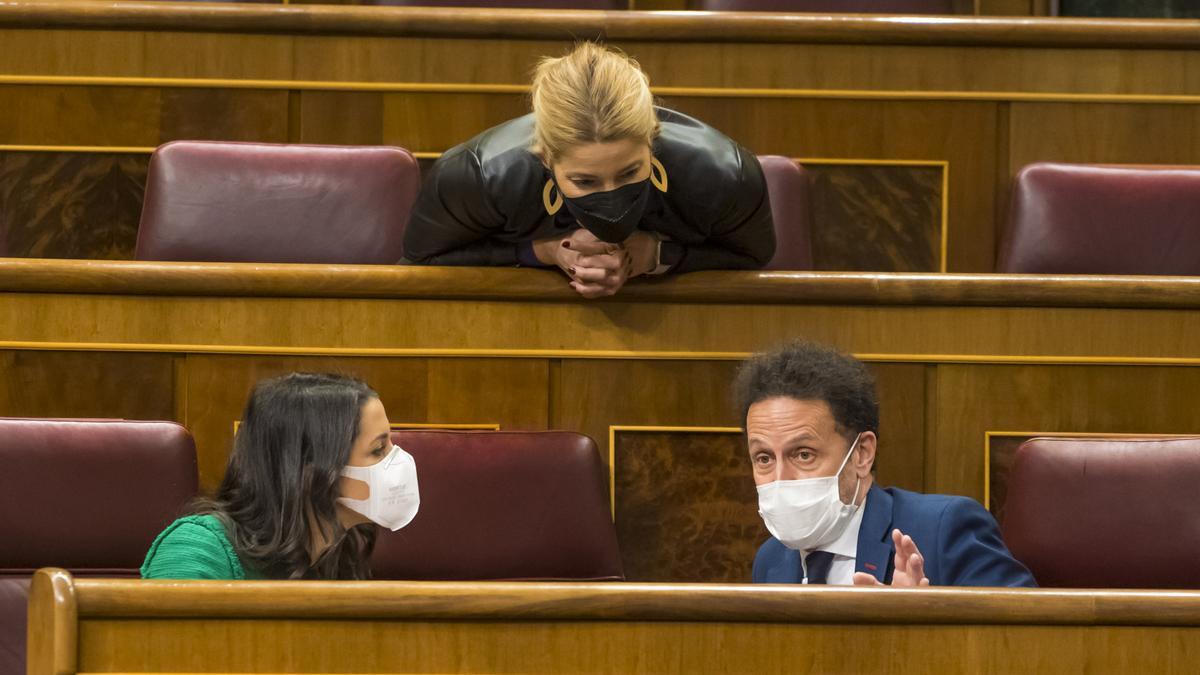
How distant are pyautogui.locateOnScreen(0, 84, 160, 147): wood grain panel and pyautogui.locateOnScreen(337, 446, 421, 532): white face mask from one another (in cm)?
39

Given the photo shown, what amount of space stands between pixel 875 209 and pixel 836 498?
35cm

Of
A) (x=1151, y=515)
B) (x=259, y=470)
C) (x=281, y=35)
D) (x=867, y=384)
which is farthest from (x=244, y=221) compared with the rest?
(x=1151, y=515)

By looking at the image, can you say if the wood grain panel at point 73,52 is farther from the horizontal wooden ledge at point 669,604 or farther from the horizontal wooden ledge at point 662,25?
the horizontal wooden ledge at point 669,604

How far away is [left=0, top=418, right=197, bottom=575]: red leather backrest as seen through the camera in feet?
1.88

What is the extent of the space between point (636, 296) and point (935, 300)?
13cm

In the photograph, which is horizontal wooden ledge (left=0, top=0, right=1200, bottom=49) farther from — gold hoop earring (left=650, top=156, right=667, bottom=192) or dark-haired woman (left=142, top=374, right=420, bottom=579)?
dark-haired woman (left=142, top=374, right=420, bottom=579)

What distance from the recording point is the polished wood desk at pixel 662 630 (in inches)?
15.7

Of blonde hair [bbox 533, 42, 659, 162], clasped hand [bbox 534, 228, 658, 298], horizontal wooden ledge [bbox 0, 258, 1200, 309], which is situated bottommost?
horizontal wooden ledge [bbox 0, 258, 1200, 309]

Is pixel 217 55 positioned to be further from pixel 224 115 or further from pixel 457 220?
pixel 457 220

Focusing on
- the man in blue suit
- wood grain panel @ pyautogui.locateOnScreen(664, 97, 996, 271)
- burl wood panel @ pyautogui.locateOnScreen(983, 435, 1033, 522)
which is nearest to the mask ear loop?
the man in blue suit

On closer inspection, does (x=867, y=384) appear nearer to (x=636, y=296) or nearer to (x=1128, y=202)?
(x=636, y=296)

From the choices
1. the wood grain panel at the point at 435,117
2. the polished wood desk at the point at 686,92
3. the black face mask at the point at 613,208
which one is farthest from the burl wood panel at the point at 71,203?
the black face mask at the point at 613,208

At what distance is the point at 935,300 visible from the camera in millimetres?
658

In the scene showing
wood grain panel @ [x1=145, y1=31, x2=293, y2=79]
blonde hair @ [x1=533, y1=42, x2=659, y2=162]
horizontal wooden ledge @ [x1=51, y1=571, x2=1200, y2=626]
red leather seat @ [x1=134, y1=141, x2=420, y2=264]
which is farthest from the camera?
wood grain panel @ [x1=145, y1=31, x2=293, y2=79]
